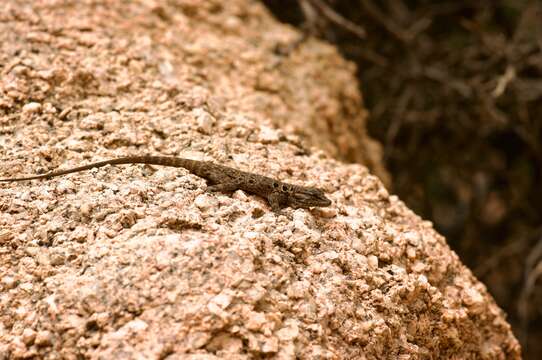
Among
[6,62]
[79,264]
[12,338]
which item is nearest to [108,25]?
[6,62]

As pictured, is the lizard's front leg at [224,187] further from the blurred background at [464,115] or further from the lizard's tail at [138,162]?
the blurred background at [464,115]

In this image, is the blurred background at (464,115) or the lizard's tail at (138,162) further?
the blurred background at (464,115)

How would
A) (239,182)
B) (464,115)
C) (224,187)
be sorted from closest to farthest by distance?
(224,187)
(239,182)
(464,115)

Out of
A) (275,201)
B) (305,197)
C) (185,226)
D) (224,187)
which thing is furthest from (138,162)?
(305,197)

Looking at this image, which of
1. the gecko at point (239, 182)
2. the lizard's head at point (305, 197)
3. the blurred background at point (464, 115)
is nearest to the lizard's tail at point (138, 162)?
the gecko at point (239, 182)

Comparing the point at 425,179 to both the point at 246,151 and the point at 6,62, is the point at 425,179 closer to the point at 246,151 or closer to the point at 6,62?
the point at 246,151

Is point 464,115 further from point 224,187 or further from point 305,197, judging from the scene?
point 224,187

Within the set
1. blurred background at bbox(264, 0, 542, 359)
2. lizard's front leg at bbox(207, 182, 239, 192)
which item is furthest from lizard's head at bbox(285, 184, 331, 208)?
blurred background at bbox(264, 0, 542, 359)
